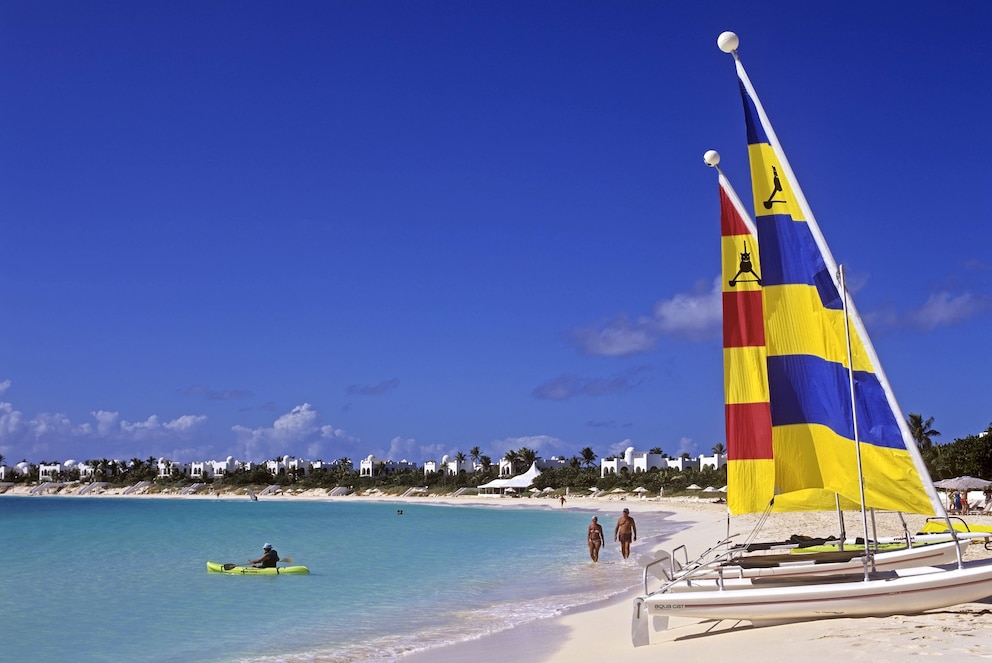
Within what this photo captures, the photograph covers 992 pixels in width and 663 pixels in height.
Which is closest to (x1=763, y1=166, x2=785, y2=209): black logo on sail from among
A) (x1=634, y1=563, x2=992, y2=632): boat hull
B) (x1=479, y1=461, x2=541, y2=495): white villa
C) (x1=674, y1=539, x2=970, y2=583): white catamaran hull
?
(x1=674, y1=539, x2=970, y2=583): white catamaran hull

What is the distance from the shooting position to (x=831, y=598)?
355 inches

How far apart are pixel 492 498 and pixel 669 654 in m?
92.0

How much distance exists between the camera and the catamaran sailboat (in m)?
9.01

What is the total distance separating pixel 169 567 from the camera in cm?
2761

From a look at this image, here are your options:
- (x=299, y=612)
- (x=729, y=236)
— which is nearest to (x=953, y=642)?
(x=729, y=236)

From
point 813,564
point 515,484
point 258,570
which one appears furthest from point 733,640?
point 515,484

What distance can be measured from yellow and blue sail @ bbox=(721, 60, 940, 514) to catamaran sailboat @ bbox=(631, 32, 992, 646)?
0.04 ft

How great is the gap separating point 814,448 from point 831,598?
1.82 meters

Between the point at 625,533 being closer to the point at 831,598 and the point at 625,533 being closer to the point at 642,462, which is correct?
the point at 831,598

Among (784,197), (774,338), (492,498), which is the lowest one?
(492,498)

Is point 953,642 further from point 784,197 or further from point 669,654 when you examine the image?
point 784,197

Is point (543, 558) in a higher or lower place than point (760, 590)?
lower

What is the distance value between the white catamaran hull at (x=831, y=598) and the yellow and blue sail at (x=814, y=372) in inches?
29.8

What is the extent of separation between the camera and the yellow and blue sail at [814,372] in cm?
935
